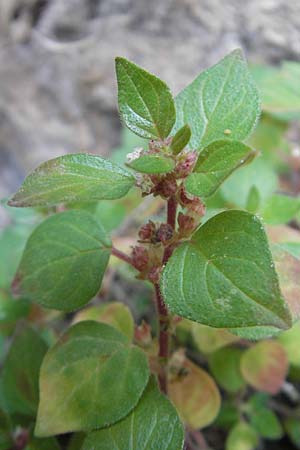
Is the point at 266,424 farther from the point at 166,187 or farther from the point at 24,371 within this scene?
the point at 166,187

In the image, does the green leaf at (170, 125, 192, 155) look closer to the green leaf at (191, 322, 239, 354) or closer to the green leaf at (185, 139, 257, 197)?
the green leaf at (185, 139, 257, 197)

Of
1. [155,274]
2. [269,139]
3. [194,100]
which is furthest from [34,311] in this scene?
[269,139]

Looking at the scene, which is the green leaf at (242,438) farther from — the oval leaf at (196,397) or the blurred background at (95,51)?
the blurred background at (95,51)

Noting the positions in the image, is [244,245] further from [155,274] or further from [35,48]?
[35,48]

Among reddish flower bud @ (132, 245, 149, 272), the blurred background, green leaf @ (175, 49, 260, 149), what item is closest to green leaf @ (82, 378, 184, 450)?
reddish flower bud @ (132, 245, 149, 272)

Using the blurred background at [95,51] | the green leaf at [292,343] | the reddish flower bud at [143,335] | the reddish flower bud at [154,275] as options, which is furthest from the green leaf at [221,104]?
the blurred background at [95,51]

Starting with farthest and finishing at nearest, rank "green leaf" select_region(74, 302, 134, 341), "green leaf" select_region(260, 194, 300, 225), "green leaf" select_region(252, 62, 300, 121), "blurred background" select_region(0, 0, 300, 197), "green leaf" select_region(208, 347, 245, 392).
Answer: "blurred background" select_region(0, 0, 300, 197), "green leaf" select_region(252, 62, 300, 121), "green leaf" select_region(208, 347, 245, 392), "green leaf" select_region(260, 194, 300, 225), "green leaf" select_region(74, 302, 134, 341)
